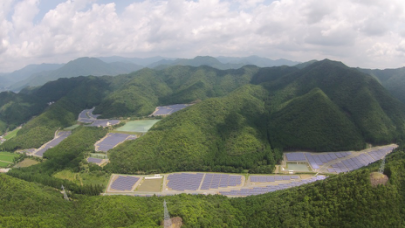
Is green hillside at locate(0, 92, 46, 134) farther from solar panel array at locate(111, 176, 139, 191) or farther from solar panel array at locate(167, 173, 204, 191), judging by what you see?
solar panel array at locate(167, 173, 204, 191)

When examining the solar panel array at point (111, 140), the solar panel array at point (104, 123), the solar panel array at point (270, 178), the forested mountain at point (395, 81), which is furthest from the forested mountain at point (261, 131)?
the forested mountain at point (395, 81)

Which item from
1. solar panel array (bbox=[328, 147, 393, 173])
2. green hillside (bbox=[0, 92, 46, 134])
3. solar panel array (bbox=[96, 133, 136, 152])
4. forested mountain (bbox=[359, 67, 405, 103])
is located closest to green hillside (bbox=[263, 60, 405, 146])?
A: solar panel array (bbox=[328, 147, 393, 173])

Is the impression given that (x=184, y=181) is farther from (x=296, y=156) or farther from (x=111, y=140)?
(x=111, y=140)

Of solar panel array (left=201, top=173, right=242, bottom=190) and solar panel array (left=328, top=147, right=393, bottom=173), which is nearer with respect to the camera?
solar panel array (left=201, top=173, right=242, bottom=190)

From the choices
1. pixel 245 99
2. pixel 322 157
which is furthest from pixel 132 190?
pixel 245 99

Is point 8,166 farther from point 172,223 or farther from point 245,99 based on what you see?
point 245,99

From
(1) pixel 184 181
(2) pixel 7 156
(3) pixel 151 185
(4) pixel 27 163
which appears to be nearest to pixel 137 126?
(4) pixel 27 163

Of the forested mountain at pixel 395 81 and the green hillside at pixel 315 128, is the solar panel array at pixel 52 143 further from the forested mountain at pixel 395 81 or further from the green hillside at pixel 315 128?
the forested mountain at pixel 395 81
